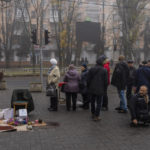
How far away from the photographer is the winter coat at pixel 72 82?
30.8 feet

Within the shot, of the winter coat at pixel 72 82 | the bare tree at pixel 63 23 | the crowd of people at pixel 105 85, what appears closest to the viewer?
the crowd of people at pixel 105 85

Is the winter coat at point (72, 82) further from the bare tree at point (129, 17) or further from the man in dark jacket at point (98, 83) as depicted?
the bare tree at point (129, 17)

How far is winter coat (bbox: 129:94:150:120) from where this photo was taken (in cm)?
741

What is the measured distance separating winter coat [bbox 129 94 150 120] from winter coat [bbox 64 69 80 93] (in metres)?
2.36

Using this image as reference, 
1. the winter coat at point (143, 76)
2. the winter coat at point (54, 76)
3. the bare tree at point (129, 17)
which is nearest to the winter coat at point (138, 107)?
the winter coat at point (143, 76)

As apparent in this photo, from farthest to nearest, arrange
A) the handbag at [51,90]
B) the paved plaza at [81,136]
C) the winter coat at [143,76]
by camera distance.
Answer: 1. the handbag at [51,90]
2. the winter coat at [143,76]
3. the paved plaza at [81,136]

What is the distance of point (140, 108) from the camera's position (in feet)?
24.7

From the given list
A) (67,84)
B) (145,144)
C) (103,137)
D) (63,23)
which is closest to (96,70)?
(67,84)

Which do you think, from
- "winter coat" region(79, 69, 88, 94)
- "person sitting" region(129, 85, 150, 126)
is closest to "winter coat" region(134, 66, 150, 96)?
"person sitting" region(129, 85, 150, 126)

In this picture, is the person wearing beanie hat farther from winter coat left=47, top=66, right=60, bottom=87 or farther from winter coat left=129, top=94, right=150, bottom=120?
winter coat left=129, top=94, right=150, bottom=120

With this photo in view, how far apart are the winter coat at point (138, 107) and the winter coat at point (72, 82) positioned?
2.36 meters

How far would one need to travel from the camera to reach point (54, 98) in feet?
30.9

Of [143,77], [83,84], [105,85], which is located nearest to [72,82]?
[83,84]

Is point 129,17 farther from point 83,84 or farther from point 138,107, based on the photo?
point 138,107
